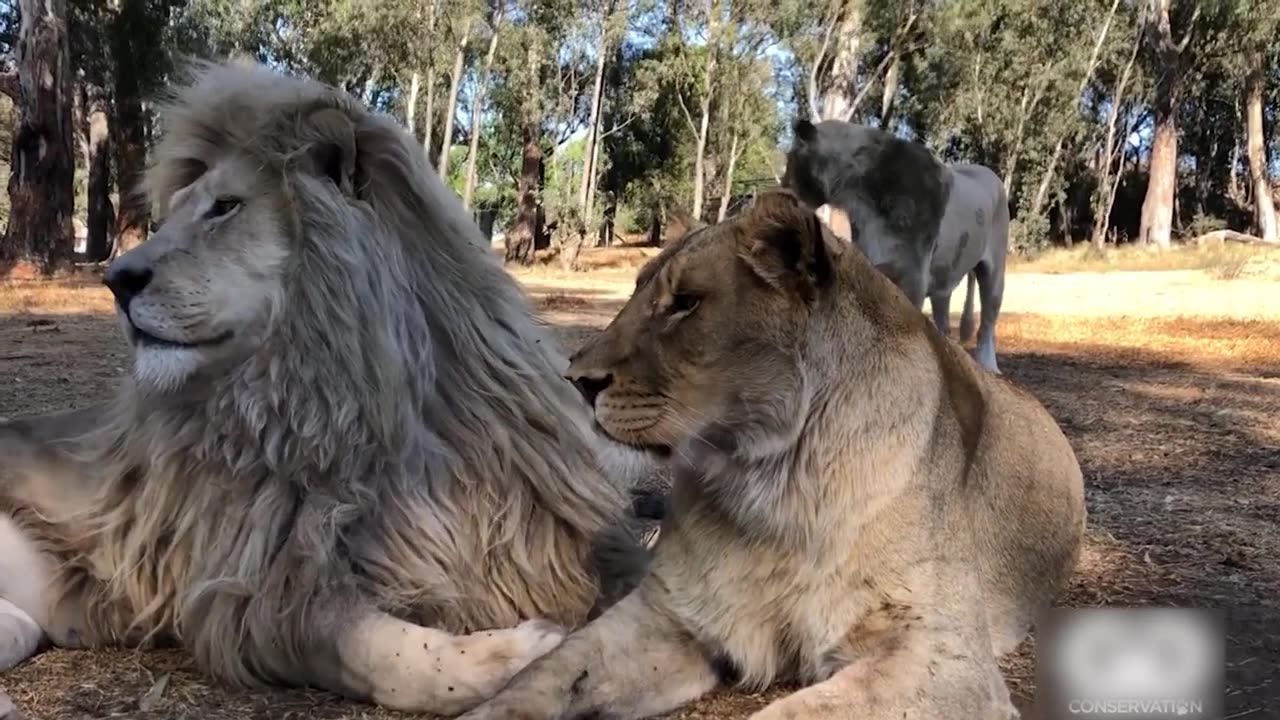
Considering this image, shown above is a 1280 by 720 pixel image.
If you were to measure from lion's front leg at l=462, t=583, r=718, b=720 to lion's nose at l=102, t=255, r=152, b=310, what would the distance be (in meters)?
1.14

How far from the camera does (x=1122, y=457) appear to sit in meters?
5.38

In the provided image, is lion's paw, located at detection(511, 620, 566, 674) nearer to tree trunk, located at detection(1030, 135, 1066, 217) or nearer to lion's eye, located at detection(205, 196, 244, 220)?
lion's eye, located at detection(205, 196, 244, 220)

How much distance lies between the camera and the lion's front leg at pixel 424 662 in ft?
7.57

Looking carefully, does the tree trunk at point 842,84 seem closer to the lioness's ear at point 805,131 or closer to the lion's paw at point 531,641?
the lioness's ear at point 805,131

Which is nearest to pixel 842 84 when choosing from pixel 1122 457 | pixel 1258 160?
pixel 1122 457

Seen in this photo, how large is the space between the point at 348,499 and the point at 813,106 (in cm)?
3015

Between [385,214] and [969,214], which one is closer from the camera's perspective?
[385,214]

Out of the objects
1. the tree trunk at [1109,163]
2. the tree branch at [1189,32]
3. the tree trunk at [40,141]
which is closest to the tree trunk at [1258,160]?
the tree branch at [1189,32]

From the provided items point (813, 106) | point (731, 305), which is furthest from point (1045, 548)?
point (813, 106)

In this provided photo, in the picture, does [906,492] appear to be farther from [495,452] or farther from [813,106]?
[813,106]

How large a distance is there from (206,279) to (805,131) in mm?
5302

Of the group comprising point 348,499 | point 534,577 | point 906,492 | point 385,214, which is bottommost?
point 534,577

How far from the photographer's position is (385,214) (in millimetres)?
2797

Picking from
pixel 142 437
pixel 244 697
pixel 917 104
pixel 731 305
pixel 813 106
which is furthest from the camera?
pixel 917 104
